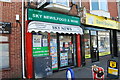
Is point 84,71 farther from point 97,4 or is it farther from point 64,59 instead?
point 97,4

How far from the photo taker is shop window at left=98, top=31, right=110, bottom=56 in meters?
9.89

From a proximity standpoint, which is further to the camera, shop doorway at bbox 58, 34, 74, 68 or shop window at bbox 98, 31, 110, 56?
shop window at bbox 98, 31, 110, 56

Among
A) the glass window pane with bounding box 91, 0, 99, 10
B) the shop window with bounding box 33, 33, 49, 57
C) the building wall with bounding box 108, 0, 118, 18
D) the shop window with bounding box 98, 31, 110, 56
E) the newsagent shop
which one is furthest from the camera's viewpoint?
the building wall with bounding box 108, 0, 118, 18

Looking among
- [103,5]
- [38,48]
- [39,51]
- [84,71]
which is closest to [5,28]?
[38,48]

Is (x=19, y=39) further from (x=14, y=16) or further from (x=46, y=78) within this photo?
(x=46, y=78)

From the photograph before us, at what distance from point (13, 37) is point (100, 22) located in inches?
280

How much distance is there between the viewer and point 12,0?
5543mm

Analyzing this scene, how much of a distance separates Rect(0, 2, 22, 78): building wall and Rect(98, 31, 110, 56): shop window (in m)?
7.27

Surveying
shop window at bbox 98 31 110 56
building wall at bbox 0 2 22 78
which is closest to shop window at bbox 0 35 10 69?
building wall at bbox 0 2 22 78

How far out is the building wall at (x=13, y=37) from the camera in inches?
207

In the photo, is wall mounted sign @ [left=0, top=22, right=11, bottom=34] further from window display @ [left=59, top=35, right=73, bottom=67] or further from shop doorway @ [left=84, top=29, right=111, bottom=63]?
shop doorway @ [left=84, top=29, right=111, bottom=63]

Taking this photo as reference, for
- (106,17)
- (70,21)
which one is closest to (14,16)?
(70,21)

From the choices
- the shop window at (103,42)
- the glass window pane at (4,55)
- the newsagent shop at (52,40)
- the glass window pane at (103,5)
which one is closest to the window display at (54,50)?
the newsagent shop at (52,40)

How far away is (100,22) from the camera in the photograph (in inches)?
360
